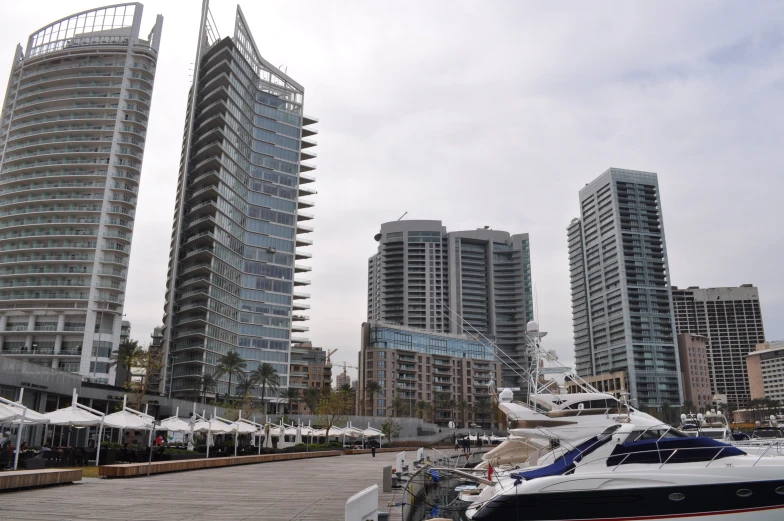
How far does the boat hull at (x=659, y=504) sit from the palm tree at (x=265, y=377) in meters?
97.7

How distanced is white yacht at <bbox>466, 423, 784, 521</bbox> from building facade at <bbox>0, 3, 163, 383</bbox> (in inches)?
3746

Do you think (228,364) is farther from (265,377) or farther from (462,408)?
(462,408)

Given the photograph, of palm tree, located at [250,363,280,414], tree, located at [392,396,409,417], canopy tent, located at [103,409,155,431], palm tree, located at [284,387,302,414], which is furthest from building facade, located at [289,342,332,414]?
canopy tent, located at [103,409,155,431]

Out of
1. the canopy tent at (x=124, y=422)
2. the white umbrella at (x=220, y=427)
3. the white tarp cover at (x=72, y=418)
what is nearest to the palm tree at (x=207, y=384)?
the white umbrella at (x=220, y=427)

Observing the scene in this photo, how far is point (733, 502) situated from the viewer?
13383 millimetres

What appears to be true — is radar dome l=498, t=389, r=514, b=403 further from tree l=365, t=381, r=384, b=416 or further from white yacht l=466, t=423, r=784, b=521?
tree l=365, t=381, r=384, b=416

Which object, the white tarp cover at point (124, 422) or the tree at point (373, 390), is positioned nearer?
the white tarp cover at point (124, 422)

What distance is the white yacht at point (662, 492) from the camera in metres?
13.3

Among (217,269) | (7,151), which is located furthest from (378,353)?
(7,151)

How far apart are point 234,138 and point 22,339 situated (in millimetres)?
52424

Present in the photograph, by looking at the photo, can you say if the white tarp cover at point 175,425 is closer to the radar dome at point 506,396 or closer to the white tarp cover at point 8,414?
the white tarp cover at point 8,414

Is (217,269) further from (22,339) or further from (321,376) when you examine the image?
(321,376)

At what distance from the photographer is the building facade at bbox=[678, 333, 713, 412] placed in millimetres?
189000

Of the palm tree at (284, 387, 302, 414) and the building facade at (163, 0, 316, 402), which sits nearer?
the building facade at (163, 0, 316, 402)
